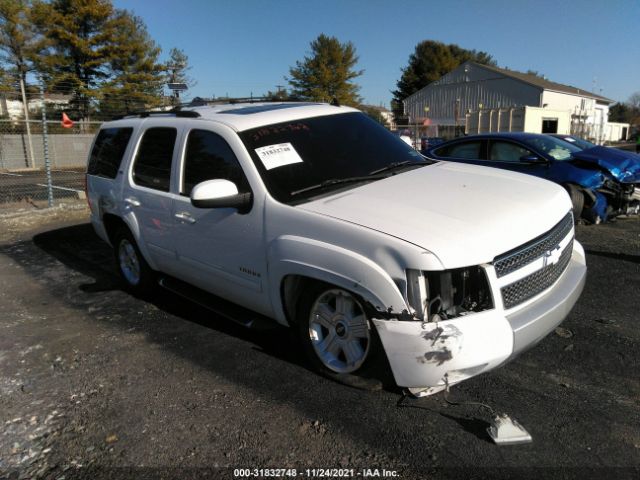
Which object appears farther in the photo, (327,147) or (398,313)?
(327,147)

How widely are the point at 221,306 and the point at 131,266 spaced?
6.03 feet

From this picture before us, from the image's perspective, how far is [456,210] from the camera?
2922 millimetres

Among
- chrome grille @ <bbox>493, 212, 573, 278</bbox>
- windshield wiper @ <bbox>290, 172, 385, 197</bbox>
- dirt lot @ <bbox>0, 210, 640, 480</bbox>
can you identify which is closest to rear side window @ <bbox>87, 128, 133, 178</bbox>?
dirt lot @ <bbox>0, 210, 640, 480</bbox>

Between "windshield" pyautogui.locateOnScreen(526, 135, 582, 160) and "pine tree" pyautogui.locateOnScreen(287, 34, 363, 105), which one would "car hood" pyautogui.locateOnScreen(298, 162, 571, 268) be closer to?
"windshield" pyautogui.locateOnScreen(526, 135, 582, 160)

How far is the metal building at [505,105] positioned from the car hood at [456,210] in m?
31.1

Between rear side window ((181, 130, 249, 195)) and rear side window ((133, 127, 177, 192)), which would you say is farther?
rear side window ((133, 127, 177, 192))

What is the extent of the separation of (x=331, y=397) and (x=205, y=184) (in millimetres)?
1621

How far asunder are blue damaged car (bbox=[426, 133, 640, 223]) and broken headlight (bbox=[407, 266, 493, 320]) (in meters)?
5.24

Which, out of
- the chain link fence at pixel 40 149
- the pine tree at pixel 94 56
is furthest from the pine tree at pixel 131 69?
the chain link fence at pixel 40 149

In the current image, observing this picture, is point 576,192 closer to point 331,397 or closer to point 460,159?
point 460,159

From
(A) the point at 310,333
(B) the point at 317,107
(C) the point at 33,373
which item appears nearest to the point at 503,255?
(A) the point at 310,333

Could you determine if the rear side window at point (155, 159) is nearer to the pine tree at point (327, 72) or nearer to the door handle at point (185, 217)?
the door handle at point (185, 217)

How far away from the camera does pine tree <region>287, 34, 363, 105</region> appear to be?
46.1 m

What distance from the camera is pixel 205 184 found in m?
3.33
